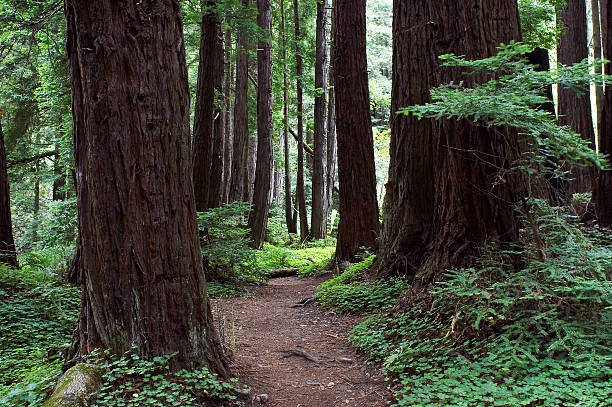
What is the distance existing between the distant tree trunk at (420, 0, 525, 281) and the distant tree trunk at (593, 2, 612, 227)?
1891mm

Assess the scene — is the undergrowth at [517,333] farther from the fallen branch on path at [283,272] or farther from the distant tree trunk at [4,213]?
the fallen branch on path at [283,272]

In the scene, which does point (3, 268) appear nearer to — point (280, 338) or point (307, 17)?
point (280, 338)

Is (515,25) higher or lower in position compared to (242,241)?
higher

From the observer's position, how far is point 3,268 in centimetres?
653

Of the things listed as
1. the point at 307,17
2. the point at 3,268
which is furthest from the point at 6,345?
the point at 307,17

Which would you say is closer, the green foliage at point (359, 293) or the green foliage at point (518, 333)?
the green foliage at point (518, 333)

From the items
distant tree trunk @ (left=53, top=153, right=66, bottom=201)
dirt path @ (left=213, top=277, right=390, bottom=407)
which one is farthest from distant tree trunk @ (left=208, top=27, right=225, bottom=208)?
dirt path @ (left=213, top=277, right=390, bottom=407)

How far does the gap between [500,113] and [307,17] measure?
54.5 ft

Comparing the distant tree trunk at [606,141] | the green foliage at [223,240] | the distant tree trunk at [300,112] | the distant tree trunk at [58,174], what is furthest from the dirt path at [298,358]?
the distant tree trunk at [300,112]

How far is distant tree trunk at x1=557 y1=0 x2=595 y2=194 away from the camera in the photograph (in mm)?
11570

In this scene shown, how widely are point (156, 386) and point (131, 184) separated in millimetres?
1478

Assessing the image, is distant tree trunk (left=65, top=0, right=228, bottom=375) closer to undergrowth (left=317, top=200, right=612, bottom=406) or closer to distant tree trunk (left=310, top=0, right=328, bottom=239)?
undergrowth (left=317, top=200, right=612, bottom=406)

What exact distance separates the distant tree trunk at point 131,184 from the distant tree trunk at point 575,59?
11354 millimetres

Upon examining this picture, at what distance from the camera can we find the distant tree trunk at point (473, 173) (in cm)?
471
